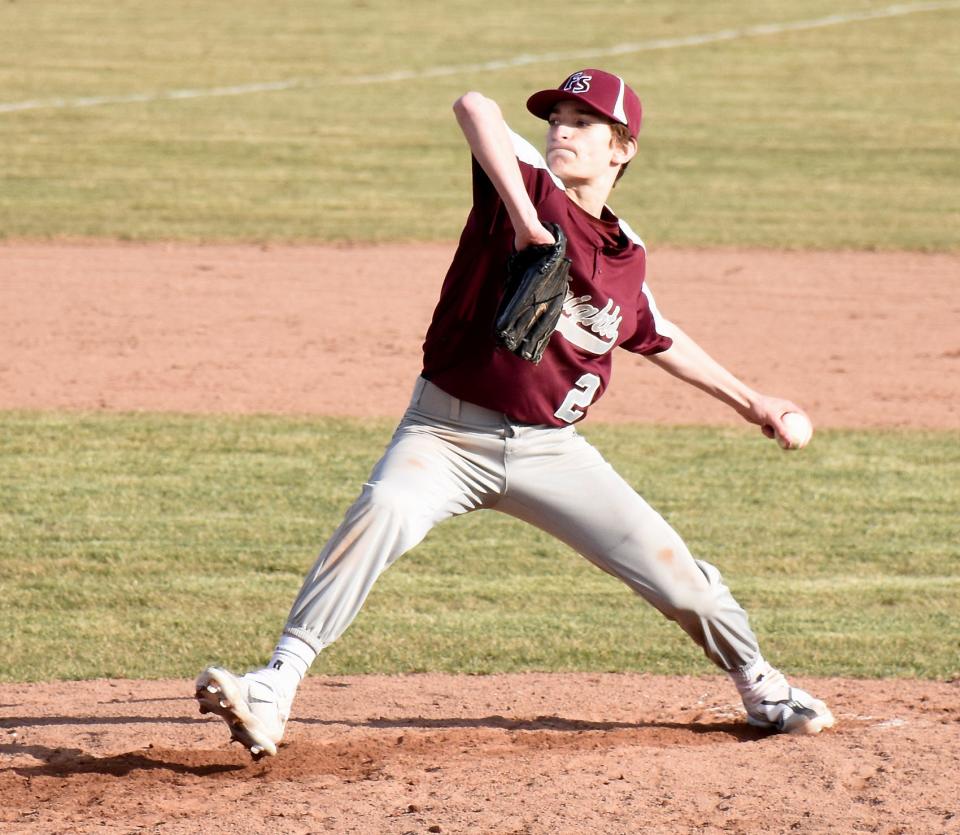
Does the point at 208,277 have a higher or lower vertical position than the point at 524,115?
lower

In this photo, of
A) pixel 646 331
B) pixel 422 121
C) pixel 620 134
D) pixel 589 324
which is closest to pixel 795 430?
pixel 646 331

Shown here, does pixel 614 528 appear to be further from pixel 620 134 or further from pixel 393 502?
pixel 620 134

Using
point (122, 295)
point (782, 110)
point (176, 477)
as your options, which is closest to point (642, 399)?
point (176, 477)

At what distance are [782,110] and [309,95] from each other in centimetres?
628

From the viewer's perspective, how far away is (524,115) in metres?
20.6

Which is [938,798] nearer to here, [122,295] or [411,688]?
[411,688]

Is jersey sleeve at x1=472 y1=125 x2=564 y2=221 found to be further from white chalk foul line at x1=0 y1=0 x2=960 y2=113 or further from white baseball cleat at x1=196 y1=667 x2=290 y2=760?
white chalk foul line at x1=0 y1=0 x2=960 y2=113

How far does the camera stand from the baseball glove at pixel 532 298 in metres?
4.00

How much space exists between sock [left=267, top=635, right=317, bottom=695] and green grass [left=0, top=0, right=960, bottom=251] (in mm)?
10987

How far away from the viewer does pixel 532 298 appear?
13.1 feet

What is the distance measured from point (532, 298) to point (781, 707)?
5.35ft

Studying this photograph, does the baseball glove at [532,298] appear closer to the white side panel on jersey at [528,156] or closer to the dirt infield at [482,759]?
the white side panel on jersey at [528,156]

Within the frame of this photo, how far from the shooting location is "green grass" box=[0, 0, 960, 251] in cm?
1588

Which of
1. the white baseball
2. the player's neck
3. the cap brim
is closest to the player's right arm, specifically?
the cap brim
